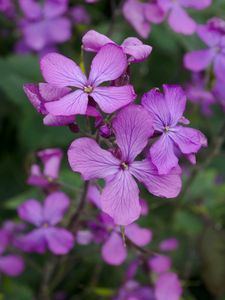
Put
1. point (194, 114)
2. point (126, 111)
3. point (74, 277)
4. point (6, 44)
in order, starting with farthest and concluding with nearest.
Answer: point (6, 44), point (194, 114), point (74, 277), point (126, 111)

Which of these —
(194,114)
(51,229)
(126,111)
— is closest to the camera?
(126,111)

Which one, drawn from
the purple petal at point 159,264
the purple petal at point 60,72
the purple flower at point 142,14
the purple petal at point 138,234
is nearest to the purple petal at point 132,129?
the purple petal at point 60,72

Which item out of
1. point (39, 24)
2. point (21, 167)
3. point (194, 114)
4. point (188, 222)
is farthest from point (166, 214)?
point (39, 24)

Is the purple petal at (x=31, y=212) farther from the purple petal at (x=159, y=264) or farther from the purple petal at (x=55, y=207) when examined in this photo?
the purple petal at (x=159, y=264)

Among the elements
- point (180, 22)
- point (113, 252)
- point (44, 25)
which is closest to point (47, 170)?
point (113, 252)

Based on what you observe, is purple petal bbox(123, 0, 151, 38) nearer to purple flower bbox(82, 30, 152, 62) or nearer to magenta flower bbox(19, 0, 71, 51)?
magenta flower bbox(19, 0, 71, 51)

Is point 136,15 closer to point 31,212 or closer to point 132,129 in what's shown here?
point 31,212

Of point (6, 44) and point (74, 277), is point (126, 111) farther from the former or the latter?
point (6, 44)

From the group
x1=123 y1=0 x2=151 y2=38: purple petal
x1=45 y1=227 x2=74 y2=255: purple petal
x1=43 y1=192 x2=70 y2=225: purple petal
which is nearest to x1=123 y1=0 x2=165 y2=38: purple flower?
x1=123 y1=0 x2=151 y2=38: purple petal
